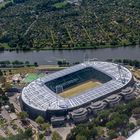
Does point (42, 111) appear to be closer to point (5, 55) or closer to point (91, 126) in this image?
point (91, 126)

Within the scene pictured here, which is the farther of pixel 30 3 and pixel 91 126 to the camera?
pixel 30 3

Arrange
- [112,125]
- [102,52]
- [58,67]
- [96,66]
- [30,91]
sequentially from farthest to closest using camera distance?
[102,52]
[58,67]
[96,66]
[30,91]
[112,125]

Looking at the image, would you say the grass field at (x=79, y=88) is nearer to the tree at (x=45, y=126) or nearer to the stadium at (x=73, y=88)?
the stadium at (x=73, y=88)

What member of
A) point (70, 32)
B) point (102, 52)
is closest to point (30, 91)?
point (102, 52)

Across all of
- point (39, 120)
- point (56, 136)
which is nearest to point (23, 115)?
point (39, 120)

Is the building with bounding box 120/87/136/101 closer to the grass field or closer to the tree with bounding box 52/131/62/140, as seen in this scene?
the grass field

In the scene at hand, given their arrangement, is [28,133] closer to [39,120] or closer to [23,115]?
[39,120]
